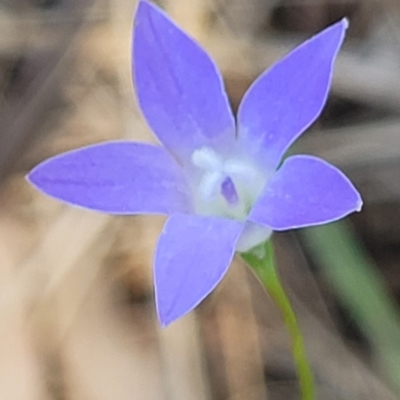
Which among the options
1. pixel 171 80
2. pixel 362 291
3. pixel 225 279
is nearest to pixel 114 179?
pixel 171 80

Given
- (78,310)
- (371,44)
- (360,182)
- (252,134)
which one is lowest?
(78,310)

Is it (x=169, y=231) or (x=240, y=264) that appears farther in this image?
(x=240, y=264)

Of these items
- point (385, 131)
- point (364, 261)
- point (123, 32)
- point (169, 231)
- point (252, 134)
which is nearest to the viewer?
point (169, 231)

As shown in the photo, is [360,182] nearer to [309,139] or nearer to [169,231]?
[309,139]

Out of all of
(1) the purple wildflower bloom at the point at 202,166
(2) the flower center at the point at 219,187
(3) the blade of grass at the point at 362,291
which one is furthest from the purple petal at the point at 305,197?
(3) the blade of grass at the point at 362,291

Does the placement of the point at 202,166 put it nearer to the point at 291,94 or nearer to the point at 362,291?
the point at 291,94

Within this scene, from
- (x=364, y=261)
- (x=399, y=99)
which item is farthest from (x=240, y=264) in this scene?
(x=399, y=99)

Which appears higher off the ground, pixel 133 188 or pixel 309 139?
pixel 133 188

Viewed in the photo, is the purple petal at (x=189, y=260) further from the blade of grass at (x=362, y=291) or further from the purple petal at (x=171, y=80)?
the blade of grass at (x=362, y=291)

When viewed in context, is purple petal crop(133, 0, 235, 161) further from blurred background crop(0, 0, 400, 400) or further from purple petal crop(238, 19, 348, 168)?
blurred background crop(0, 0, 400, 400)
